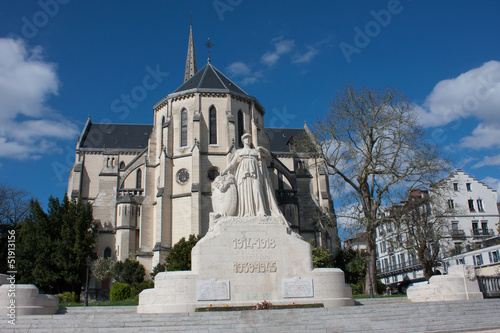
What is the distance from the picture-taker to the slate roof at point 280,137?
55.4 m

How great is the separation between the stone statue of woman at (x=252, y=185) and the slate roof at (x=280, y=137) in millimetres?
38089

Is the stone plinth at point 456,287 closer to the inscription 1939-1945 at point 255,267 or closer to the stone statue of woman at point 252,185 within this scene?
the inscription 1939-1945 at point 255,267

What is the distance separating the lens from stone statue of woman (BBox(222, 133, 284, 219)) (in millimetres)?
14908

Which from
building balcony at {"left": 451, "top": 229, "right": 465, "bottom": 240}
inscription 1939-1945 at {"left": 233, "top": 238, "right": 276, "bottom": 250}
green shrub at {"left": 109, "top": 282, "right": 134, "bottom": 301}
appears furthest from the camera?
building balcony at {"left": 451, "top": 229, "right": 465, "bottom": 240}

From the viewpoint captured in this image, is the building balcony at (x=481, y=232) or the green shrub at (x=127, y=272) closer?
the green shrub at (x=127, y=272)

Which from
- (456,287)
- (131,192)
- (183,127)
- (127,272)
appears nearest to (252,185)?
(456,287)

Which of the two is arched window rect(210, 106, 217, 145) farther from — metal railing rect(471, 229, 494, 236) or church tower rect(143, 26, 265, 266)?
metal railing rect(471, 229, 494, 236)

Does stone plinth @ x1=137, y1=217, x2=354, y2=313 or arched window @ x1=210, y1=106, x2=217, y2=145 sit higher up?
arched window @ x1=210, y1=106, x2=217, y2=145

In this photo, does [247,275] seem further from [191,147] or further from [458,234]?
[458,234]

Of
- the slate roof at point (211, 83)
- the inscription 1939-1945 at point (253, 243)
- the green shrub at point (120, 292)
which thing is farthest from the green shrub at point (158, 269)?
the inscription 1939-1945 at point (253, 243)

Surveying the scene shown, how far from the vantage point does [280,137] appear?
5831 cm

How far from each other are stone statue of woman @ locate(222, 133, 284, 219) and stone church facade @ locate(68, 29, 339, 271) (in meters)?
21.2

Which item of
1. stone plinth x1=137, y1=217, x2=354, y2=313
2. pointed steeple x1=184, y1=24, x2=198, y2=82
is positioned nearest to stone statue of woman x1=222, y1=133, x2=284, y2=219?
stone plinth x1=137, y1=217, x2=354, y2=313

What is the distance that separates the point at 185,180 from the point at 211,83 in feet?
36.6
